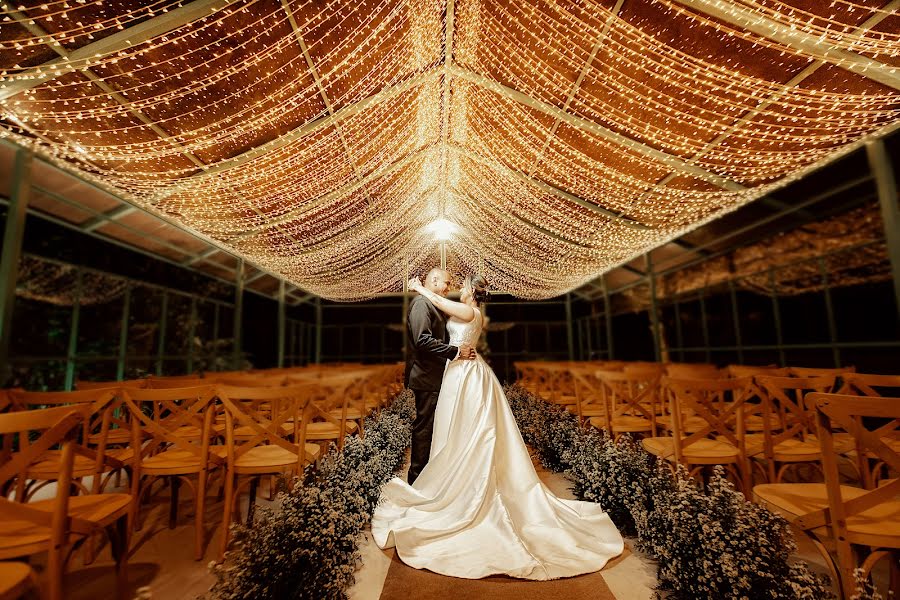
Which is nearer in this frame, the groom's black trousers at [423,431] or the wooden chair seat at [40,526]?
the wooden chair seat at [40,526]

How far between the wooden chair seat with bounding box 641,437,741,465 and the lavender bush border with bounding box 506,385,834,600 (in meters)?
0.12

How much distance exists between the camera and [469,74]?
11.3 feet

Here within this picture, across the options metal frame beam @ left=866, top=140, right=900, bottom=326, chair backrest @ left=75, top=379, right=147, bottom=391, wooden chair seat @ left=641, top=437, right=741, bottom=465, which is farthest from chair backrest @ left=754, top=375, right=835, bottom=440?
chair backrest @ left=75, top=379, right=147, bottom=391

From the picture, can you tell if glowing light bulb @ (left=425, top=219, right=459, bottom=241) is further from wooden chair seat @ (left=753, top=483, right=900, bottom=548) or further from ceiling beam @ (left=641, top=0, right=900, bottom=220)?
wooden chair seat @ (left=753, top=483, right=900, bottom=548)

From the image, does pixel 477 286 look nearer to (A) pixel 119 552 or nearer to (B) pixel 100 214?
(A) pixel 119 552

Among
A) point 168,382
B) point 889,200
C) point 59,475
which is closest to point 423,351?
point 168,382

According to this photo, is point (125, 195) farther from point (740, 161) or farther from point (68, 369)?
point (740, 161)

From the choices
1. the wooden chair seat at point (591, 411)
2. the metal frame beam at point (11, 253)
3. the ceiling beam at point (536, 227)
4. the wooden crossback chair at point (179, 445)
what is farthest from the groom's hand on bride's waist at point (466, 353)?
the metal frame beam at point (11, 253)

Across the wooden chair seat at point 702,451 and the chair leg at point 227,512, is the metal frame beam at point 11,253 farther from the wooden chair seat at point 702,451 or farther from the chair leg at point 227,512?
the wooden chair seat at point 702,451

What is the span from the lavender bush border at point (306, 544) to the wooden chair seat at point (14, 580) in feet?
1.74

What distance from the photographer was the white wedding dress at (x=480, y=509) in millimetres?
2258

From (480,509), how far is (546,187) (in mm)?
3958

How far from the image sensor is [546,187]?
523cm

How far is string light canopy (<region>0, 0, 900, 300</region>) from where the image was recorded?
266cm
